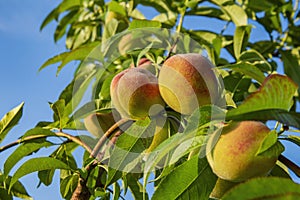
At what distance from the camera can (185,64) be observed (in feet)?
2.89

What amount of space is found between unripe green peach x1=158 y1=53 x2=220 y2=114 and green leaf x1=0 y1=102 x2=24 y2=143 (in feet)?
1.91

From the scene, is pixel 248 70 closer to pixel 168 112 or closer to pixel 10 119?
pixel 168 112

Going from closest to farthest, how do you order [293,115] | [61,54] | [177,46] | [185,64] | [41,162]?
[293,115]
[185,64]
[41,162]
[177,46]
[61,54]

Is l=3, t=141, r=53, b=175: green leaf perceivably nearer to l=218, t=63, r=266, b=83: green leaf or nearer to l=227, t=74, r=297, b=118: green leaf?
l=218, t=63, r=266, b=83: green leaf

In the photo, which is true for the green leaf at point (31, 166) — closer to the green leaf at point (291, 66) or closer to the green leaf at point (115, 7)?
the green leaf at point (115, 7)

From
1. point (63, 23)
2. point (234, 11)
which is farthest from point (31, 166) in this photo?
point (63, 23)

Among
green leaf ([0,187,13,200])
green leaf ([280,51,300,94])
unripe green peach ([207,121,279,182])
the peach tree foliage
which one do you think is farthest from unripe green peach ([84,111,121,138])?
green leaf ([280,51,300,94])

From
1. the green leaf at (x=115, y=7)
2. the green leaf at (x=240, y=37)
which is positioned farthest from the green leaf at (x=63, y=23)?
the green leaf at (x=240, y=37)

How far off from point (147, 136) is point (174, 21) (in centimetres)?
109

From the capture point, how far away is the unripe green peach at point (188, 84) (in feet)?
2.82

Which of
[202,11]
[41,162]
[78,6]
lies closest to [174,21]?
[202,11]

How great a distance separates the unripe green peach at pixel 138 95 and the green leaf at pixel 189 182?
20 cm

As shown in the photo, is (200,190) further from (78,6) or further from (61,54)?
(78,6)

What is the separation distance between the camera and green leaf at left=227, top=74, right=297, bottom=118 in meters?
0.58
